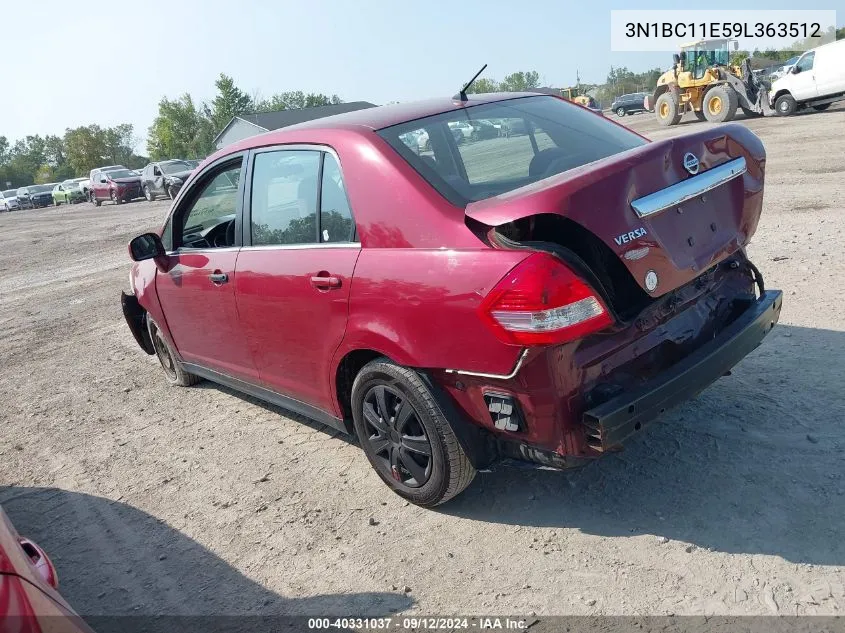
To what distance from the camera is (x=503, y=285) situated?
105 inches

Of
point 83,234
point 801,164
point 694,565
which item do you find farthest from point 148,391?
point 83,234

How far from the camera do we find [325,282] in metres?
3.47

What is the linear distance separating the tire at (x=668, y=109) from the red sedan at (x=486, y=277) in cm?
2291

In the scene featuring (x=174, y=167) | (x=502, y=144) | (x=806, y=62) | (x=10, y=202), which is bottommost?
(x=502, y=144)

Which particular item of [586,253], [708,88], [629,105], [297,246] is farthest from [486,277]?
[629,105]

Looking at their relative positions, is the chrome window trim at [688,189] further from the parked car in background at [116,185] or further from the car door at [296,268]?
the parked car in background at [116,185]

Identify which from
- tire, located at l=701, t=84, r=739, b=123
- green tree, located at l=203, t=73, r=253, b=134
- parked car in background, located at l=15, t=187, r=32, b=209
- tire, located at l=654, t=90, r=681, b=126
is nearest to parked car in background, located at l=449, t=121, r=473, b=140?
tire, located at l=701, t=84, r=739, b=123

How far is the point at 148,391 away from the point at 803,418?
4749 millimetres

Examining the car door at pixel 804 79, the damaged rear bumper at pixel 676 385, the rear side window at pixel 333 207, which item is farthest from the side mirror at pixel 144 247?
the car door at pixel 804 79

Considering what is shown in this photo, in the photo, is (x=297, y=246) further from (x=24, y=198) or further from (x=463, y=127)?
(x=24, y=198)

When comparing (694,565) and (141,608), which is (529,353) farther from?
(141,608)

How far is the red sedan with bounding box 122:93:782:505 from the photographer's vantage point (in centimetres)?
273

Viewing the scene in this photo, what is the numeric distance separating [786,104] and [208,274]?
22.5m

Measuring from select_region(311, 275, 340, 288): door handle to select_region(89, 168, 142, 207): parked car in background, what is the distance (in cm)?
3567
